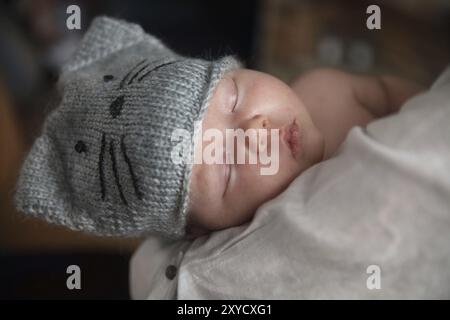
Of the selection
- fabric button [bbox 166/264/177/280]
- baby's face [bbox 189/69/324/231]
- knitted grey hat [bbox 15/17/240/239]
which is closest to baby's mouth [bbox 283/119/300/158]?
baby's face [bbox 189/69/324/231]

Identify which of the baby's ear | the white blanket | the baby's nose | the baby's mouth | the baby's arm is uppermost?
the baby's ear

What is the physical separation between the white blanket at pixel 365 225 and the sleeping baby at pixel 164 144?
0.05 m

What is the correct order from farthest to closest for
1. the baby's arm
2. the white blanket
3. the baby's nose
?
the baby's arm
the baby's nose
the white blanket

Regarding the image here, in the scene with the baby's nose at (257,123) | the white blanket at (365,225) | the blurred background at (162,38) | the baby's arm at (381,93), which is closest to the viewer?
the white blanket at (365,225)

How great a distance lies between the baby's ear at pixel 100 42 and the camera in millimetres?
761

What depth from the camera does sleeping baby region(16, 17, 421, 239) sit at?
2.01ft

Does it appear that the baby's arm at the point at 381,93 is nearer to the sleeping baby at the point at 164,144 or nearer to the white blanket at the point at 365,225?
the sleeping baby at the point at 164,144

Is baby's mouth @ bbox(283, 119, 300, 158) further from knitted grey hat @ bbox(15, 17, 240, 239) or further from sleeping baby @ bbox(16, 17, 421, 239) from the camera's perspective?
knitted grey hat @ bbox(15, 17, 240, 239)

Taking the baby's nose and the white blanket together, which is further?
Answer: the baby's nose

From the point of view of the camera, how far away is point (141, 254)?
2.62 feet

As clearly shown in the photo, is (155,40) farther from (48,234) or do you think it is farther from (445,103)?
(48,234)

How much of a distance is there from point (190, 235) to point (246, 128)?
7.7 inches

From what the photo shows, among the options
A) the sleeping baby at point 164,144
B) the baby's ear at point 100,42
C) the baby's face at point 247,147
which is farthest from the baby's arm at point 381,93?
the baby's ear at point 100,42
